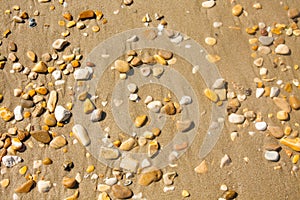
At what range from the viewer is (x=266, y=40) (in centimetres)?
245

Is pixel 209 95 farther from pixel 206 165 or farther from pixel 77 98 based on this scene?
pixel 77 98

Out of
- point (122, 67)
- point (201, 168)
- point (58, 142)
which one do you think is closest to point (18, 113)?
point (58, 142)

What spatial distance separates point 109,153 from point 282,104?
1.05 metres

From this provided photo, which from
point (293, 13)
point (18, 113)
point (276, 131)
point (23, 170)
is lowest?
point (276, 131)

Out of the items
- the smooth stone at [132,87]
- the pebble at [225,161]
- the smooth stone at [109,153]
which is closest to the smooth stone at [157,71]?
the smooth stone at [132,87]

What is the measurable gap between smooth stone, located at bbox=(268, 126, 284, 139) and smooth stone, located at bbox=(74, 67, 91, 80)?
112 centimetres

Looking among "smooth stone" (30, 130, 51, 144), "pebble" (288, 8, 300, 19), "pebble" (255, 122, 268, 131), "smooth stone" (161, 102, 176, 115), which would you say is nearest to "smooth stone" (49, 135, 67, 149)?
"smooth stone" (30, 130, 51, 144)

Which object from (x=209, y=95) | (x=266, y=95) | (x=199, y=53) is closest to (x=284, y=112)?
(x=266, y=95)

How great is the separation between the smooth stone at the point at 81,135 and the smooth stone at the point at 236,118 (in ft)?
2.71

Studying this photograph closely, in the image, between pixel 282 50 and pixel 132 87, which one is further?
pixel 282 50

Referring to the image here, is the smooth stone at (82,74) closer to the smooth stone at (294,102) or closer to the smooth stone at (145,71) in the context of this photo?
the smooth stone at (145,71)

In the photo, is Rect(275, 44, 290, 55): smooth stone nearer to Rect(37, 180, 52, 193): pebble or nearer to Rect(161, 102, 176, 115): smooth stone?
Rect(161, 102, 176, 115): smooth stone

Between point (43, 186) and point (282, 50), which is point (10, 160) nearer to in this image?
point (43, 186)

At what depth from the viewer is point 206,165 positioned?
6.84ft
